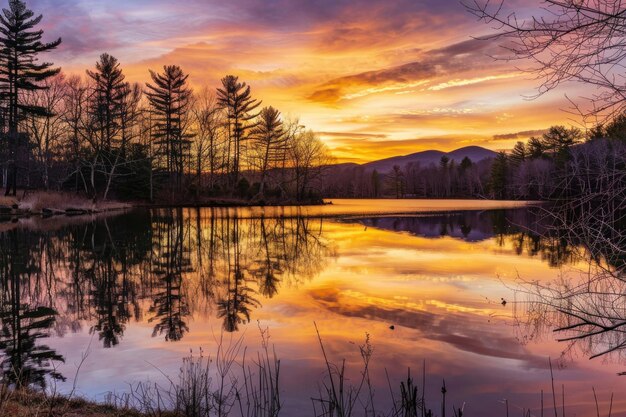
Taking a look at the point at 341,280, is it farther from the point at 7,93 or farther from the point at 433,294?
the point at 7,93

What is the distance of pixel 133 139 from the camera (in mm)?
64188

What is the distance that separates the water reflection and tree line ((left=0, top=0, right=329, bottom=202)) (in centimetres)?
2476

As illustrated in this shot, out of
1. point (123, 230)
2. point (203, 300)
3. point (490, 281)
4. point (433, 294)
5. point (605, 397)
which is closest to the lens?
point (605, 397)

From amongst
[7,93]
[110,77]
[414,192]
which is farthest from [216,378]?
[414,192]

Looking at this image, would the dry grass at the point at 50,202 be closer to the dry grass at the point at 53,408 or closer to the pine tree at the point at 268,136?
the pine tree at the point at 268,136

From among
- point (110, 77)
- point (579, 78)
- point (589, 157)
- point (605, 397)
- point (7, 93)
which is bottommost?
point (605, 397)

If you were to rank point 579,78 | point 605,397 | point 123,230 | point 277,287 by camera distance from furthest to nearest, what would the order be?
point 123,230, point 277,287, point 605,397, point 579,78

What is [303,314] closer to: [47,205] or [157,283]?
[157,283]

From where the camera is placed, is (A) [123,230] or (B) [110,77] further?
(B) [110,77]

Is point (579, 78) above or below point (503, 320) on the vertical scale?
above

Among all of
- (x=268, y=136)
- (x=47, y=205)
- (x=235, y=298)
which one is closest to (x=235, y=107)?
(x=268, y=136)

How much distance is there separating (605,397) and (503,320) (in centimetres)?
358

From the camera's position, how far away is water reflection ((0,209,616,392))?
28.1 ft

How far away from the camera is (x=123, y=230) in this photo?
2688 cm
